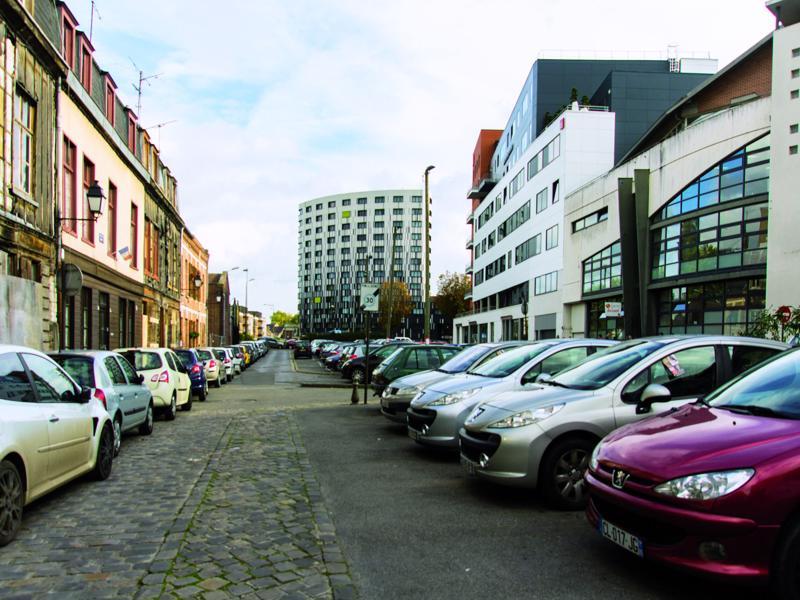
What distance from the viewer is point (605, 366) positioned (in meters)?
6.96

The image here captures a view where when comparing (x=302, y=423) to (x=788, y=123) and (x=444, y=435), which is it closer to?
(x=444, y=435)

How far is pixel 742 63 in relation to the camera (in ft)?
98.4

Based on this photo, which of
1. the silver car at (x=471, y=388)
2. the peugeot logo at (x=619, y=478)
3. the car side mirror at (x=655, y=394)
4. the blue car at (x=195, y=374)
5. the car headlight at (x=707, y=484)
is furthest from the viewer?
the blue car at (x=195, y=374)

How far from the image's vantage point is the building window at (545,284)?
146ft

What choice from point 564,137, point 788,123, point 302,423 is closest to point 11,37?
point 302,423

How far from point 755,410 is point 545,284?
140 ft

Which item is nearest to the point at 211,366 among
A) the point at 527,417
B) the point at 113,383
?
the point at 113,383

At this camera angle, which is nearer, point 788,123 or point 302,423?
point 302,423

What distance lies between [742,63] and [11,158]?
97.2 ft

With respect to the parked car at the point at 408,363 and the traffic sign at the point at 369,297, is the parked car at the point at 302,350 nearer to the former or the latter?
the traffic sign at the point at 369,297

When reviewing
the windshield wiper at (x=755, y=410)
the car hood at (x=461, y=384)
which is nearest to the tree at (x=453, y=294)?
the car hood at (x=461, y=384)

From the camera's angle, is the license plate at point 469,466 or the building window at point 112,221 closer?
the license plate at point 469,466

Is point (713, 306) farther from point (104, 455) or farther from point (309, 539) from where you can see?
point (309, 539)

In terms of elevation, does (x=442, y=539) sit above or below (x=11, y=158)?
below
